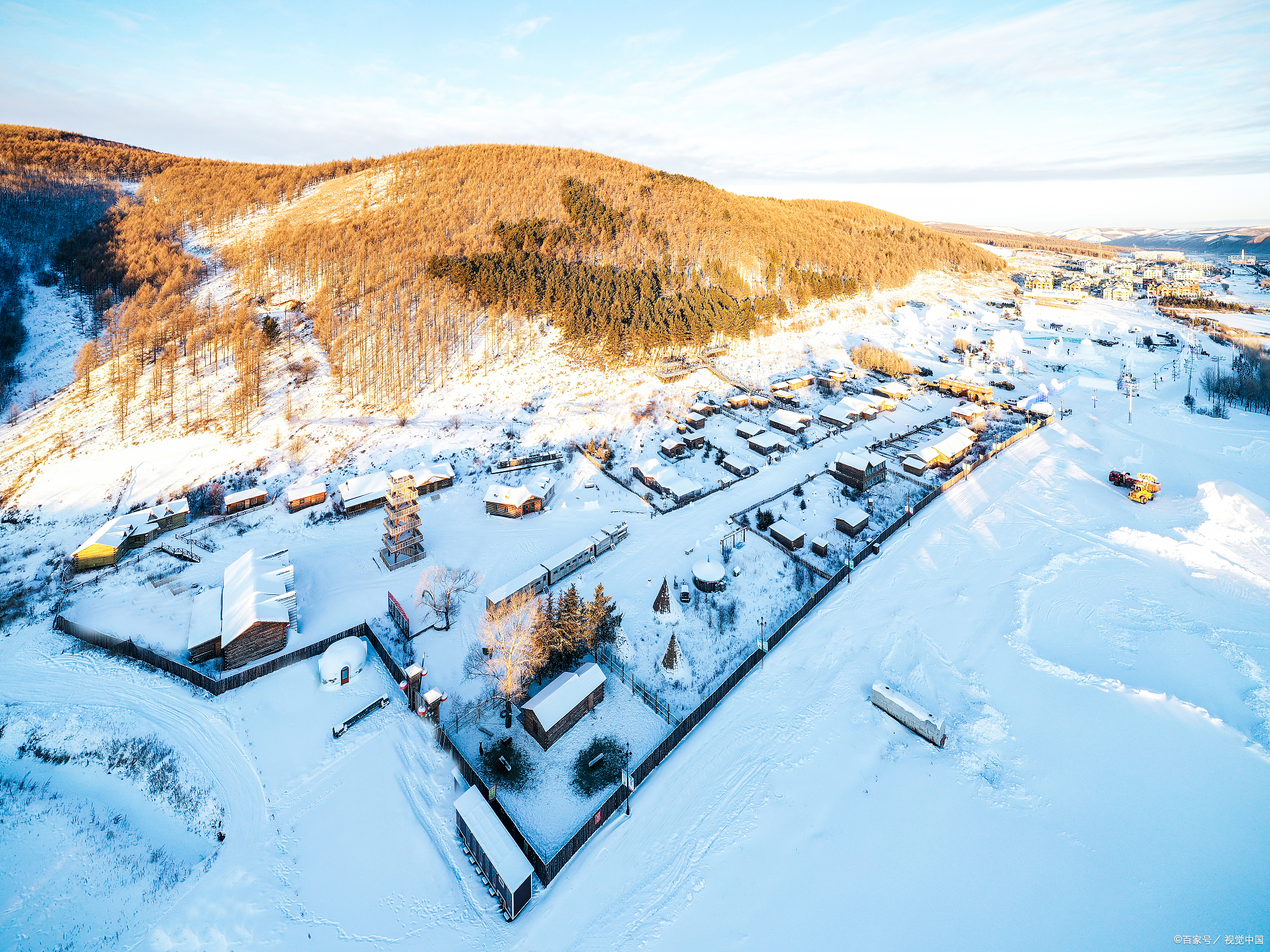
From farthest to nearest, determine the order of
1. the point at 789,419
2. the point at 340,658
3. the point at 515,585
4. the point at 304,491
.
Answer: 1. the point at 789,419
2. the point at 304,491
3. the point at 515,585
4. the point at 340,658

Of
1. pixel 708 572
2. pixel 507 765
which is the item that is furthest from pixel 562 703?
pixel 708 572

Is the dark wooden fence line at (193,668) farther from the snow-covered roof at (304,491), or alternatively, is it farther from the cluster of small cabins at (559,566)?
the snow-covered roof at (304,491)

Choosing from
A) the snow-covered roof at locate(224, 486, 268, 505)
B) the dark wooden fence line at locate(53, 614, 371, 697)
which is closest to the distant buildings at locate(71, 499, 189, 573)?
the snow-covered roof at locate(224, 486, 268, 505)

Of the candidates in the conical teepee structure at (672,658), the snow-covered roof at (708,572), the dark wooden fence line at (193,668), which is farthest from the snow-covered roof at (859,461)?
the dark wooden fence line at (193,668)

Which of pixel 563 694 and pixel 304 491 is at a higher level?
pixel 304 491

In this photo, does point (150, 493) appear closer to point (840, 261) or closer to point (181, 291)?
point (181, 291)

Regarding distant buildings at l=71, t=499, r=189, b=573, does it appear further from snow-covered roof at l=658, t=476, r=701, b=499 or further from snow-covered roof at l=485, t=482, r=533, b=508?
snow-covered roof at l=658, t=476, r=701, b=499

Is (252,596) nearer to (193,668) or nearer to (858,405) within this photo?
(193,668)

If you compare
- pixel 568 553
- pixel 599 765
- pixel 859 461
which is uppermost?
pixel 859 461
